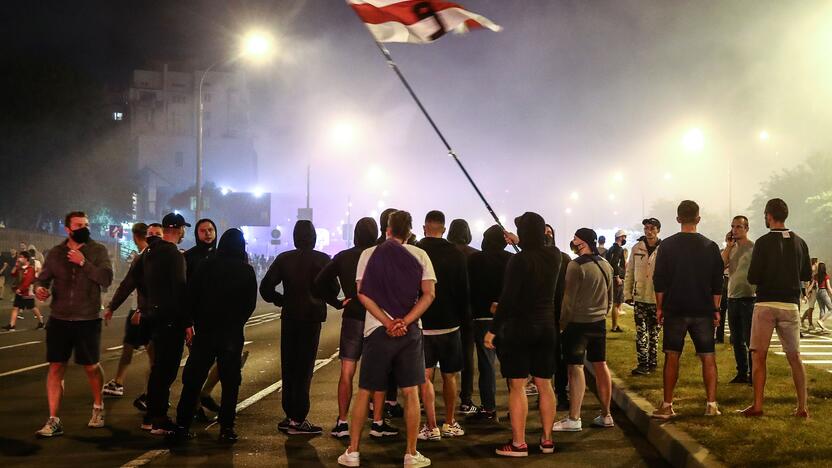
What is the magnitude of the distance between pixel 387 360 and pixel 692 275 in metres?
3.42

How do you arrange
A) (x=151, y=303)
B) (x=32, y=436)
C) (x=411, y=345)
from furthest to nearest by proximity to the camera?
(x=151, y=303) → (x=32, y=436) → (x=411, y=345)

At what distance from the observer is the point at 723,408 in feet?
26.6

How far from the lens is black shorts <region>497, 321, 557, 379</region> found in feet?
21.9

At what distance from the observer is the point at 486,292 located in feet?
27.1

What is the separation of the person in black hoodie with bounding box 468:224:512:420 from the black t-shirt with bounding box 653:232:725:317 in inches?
66.2

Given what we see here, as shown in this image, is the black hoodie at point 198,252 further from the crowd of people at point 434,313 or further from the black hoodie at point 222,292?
the black hoodie at point 222,292

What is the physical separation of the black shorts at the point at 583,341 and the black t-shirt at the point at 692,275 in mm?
742

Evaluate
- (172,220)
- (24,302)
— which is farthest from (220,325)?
(24,302)

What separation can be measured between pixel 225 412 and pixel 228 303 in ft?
3.40

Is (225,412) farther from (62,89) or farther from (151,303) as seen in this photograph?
(62,89)

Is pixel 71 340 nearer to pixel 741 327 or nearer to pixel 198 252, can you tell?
pixel 198 252

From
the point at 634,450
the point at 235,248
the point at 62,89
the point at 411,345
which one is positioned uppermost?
the point at 62,89

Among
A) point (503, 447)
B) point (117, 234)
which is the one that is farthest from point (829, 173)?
point (503, 447)

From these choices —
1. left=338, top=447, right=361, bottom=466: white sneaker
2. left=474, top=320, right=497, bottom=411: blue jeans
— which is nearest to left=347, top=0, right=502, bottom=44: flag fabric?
left=474, top=320, right=497, bottom=411: blue jeans
